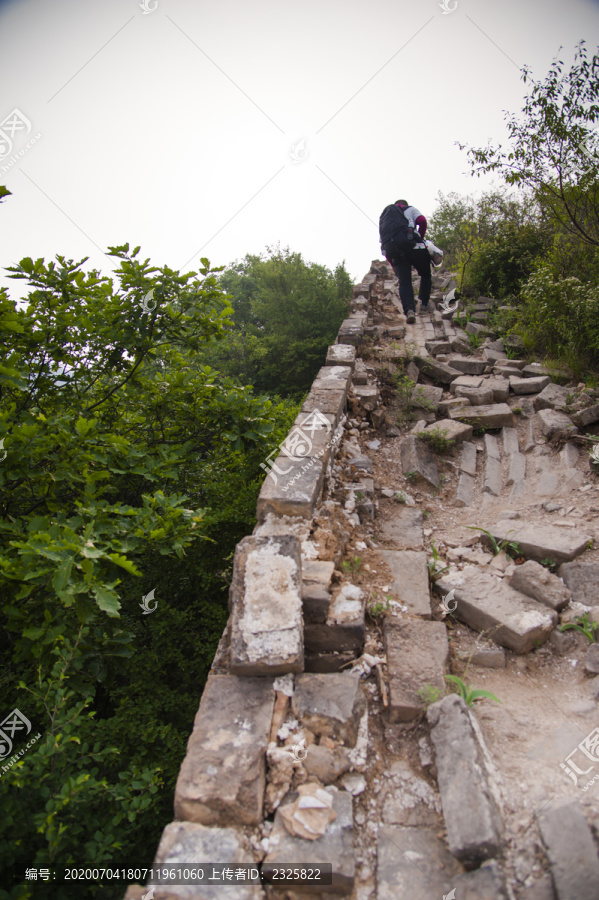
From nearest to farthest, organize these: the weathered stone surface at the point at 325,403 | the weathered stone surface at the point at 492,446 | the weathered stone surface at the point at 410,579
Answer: the weathered stone surface at the point at 410,579 < the weathered stone surface at the point at 325,403 < the weathered stone surface at the point at 492,446

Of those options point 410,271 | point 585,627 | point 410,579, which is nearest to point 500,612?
point 585,627

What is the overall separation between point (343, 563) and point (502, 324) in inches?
210

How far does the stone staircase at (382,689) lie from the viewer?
1501 mm

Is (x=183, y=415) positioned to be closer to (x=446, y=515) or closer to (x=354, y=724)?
(x=446, y=515)

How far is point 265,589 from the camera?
2.17 meters

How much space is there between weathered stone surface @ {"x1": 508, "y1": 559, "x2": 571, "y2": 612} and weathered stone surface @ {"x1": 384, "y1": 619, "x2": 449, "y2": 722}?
582mm

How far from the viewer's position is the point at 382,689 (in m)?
2.09

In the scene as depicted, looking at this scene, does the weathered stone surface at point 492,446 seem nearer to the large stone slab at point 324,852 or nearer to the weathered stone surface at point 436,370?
the weathered stone surface at point 436,370

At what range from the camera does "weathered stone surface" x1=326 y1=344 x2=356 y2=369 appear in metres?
5.48

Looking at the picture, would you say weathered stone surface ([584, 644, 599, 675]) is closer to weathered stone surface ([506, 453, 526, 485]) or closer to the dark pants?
weathered stone surface ([506, 453, 526, 485])

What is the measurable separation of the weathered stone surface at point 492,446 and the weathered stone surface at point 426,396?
2.13ft

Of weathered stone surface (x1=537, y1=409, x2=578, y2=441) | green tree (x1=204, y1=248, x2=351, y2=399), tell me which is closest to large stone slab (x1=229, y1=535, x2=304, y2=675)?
weathered stone surface (x1=537, y1=409, x2=578, y2=441)

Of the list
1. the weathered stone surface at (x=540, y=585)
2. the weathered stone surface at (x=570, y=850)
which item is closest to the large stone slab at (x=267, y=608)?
the weathered stone surface at (x=570, y=850)

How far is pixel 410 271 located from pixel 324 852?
729 centimetres
